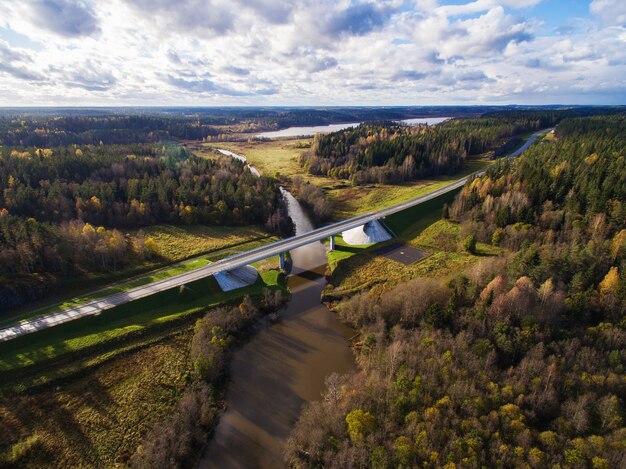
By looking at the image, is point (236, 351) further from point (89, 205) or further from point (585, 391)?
point (89, 205)

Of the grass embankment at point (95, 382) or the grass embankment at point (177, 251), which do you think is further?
the grass embankment at point (177, 251)

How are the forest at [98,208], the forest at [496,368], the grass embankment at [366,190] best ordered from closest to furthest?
the forest at [496,368], the forest at [98,208], the grass embankment at [366,190]

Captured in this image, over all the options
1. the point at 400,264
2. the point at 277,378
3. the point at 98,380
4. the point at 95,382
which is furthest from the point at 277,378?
the point at 400,264

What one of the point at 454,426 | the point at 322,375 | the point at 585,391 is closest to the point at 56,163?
the point at 322,375

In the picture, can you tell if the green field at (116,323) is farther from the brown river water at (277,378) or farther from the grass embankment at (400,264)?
the grass embankment at (400,264)

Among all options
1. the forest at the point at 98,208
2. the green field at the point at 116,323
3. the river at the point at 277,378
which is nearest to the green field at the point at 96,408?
the green field at the point at 116,323

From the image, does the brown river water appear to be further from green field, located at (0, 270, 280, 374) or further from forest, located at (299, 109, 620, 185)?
forest, located at (299, 109, 620, 185)
